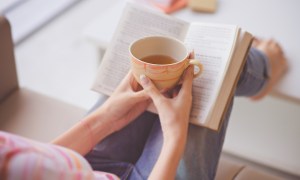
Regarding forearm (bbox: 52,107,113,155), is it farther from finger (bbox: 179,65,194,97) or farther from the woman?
finger (bbox: 179,65,194,97)

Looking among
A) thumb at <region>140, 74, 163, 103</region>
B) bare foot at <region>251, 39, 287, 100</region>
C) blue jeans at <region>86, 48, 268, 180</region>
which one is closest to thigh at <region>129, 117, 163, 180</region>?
blue jeans at <region>86, 48, 268, 180</region>

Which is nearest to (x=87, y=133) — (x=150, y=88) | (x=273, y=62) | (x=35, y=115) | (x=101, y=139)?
(x=101, y=139)

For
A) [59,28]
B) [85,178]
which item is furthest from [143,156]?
[59,28]

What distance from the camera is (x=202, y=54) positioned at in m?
0.73

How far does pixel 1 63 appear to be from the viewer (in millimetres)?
891

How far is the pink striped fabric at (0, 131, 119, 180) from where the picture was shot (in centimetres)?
41

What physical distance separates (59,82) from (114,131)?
2.65ft

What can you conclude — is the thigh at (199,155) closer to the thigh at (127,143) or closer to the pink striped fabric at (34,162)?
the thigh at (127,143)

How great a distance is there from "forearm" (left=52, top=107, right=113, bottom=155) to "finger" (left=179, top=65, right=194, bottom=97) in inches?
7.1

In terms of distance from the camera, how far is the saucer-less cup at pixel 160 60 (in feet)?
2.04

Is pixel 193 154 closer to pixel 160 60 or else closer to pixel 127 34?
pixel 160 60

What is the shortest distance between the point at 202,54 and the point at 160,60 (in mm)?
91

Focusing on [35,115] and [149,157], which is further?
[35,115]

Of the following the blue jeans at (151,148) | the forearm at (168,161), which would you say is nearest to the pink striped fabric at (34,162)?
the forearm at (168,161)
